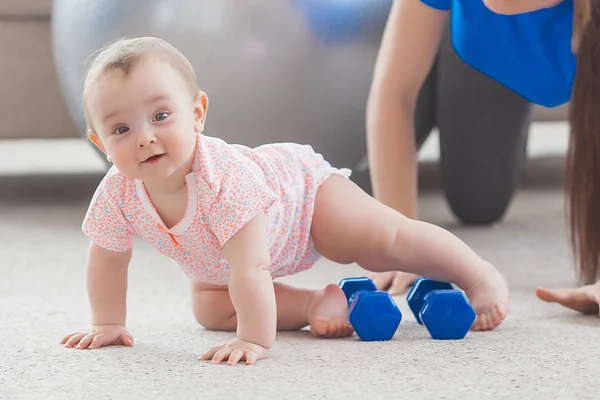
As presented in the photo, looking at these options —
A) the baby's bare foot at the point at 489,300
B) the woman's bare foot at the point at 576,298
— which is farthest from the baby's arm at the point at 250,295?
the woman's bare foot at the point at 576,298

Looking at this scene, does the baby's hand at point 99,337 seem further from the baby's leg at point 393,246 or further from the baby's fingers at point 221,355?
the baby's leg at point 393,246

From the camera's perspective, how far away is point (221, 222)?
2.85 feet

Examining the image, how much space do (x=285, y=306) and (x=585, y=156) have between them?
0.43 meters

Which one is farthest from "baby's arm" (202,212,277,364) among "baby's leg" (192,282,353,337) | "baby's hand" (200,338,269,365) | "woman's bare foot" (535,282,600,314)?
"woman's bare foot" (535,282,600,314)

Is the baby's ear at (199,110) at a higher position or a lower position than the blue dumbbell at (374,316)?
higher

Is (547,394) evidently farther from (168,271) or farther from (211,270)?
(168,271)

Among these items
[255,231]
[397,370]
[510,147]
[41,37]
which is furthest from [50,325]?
[41,37]

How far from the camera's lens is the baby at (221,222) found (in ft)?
2.74

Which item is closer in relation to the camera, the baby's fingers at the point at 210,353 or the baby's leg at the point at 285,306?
the baby's fingers at the point at 210,353

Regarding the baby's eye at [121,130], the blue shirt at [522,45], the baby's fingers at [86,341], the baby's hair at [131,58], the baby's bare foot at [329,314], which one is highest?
the blue shirt at [522,45]

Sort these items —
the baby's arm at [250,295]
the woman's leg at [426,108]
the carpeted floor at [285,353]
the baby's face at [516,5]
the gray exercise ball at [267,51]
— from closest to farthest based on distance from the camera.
Result: the carpeted floor at [285,353], the baby's arm at [250,295], the baby's face at [516,5], the gray exercise ball at [267,51], the woman's leg at [426,108]

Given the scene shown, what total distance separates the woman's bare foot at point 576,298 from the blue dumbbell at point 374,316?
0.21 metres

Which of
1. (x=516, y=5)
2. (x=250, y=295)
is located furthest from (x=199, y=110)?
(x=516, y=5)

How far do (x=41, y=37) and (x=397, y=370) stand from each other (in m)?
1.35
